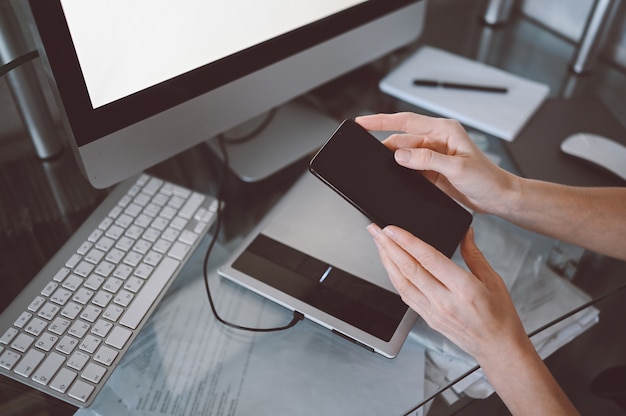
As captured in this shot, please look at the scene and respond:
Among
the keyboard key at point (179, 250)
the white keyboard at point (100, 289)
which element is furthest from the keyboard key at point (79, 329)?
the keyboard key at point (179, 250)

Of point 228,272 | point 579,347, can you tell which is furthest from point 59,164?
point 579,347

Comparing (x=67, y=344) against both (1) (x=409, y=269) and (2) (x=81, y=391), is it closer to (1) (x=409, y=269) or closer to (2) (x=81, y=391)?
(2) (x=81, y=391)

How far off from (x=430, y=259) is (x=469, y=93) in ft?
1.63

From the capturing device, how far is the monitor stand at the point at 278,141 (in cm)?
79

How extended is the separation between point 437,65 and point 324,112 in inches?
9.7

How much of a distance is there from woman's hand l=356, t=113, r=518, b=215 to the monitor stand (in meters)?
0.20

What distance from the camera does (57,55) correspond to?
497 millimetres

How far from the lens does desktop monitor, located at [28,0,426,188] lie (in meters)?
0.52

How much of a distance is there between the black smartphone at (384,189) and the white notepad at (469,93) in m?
0.31

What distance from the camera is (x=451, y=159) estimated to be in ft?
1.91

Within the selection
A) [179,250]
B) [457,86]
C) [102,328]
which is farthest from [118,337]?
[457,86]

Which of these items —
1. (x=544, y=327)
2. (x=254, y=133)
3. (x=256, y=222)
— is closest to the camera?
(x=544, y=327)

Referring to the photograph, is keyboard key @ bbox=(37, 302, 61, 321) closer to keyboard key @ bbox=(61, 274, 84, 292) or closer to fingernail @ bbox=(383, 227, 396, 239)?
keyboard key @ bbox=(61, 274, 84, 292)

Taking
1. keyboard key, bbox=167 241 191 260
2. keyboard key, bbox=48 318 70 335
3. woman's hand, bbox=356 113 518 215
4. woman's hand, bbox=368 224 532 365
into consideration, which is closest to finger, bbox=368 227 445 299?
woman's hand, bbox=368 224 532 365
